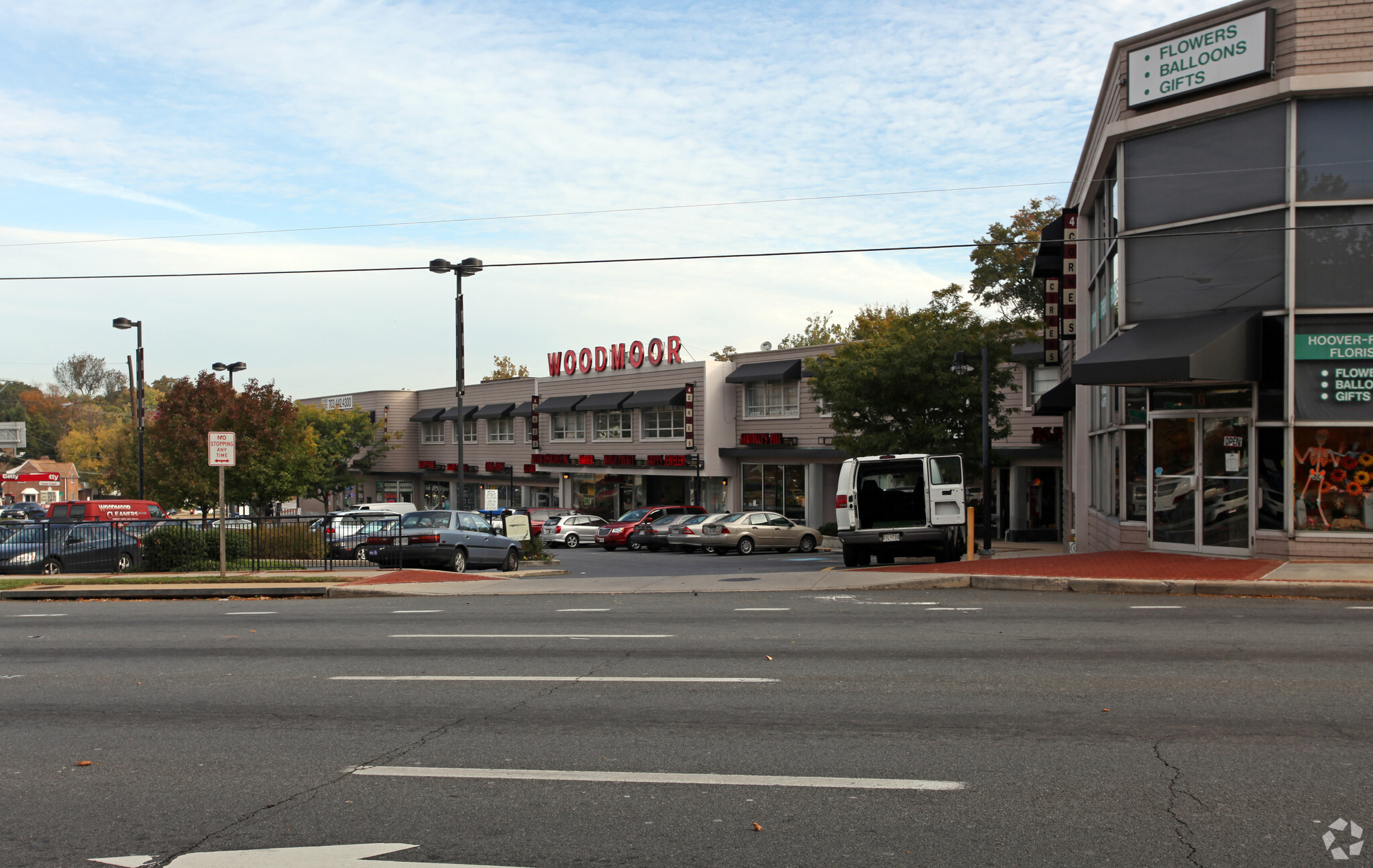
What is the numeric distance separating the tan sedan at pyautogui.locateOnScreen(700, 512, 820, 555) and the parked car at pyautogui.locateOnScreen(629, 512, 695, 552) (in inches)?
80.5

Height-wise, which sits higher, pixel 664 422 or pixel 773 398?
pixel 773 398

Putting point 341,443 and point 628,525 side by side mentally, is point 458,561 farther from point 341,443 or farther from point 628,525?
point 341,443

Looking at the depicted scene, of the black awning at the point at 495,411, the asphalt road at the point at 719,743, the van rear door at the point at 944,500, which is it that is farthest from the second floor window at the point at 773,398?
the asphalt road at the point at 719,743

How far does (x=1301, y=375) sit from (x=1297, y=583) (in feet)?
12.1

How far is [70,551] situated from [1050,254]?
2352 centimetres

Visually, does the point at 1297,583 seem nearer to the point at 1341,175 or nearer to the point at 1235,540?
the point at 1235,540

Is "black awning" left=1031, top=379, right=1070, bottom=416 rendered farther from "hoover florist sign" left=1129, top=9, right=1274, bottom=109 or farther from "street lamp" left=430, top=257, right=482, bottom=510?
"street lamp" left=430, top=257, right=482, bottom=510

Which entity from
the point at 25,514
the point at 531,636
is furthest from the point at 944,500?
the point at 25,514

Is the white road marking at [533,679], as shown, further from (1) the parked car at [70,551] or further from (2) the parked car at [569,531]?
(2) the parked car at [569,531]

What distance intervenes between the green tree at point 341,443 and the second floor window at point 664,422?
21.9 meters

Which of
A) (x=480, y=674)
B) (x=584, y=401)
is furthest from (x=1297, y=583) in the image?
(x=584, y=401)

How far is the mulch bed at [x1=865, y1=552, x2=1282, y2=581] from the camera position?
14.6m

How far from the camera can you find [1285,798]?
533 cm

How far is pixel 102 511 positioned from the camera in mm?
35469
